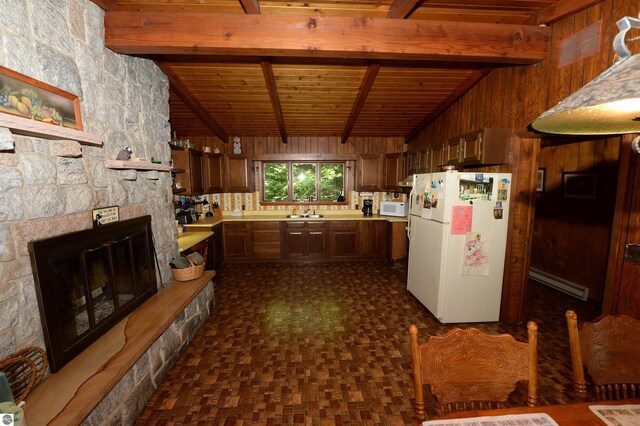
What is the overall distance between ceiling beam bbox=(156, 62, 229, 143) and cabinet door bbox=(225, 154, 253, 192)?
0.45 m

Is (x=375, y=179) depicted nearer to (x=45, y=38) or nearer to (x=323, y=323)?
(x=323, y=323)

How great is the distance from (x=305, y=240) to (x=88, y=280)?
3.66 meters

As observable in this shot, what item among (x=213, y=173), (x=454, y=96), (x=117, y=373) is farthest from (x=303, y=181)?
(x=117, y=373)

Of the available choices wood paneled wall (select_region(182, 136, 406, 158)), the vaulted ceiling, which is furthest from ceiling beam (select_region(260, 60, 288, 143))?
wood paneled wall (select_region(182, 136, 406, 158))

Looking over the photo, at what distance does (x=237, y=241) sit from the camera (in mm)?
5297

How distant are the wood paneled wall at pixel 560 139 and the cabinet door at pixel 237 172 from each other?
3.36 meters

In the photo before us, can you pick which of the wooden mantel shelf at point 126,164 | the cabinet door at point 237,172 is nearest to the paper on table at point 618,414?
the wooden mantel shelf at point 126,164

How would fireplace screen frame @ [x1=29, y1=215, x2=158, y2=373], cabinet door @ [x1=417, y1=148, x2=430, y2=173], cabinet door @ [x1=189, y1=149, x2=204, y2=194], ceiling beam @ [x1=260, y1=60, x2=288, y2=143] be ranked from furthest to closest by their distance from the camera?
1. cabinet door @ [x1=417, y1=148, x2=430, y2=173]
2. cabinet door @ [x1=189, y1=149, x2=204, y2=194]
3. ceiling beam @ [x1=260, y1=60, x2=288, y2=143]
4. fireplace screen frame @ [x1=29, y1=215, x2=158, y2=373]

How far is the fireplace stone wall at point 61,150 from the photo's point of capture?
144 cm

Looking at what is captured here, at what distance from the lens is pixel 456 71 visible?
11.3 feet

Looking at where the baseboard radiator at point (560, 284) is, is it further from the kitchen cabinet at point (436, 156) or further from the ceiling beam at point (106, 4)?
the ceiling beam at point (106, 4)

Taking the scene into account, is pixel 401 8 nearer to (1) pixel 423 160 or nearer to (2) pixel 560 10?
(2) pixel 560 10

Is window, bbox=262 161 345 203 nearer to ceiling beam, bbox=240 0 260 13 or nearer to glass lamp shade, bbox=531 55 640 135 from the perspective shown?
ceiling beam, bbox=240 0 260 13

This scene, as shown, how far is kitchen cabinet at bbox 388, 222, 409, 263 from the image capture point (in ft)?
16.9
